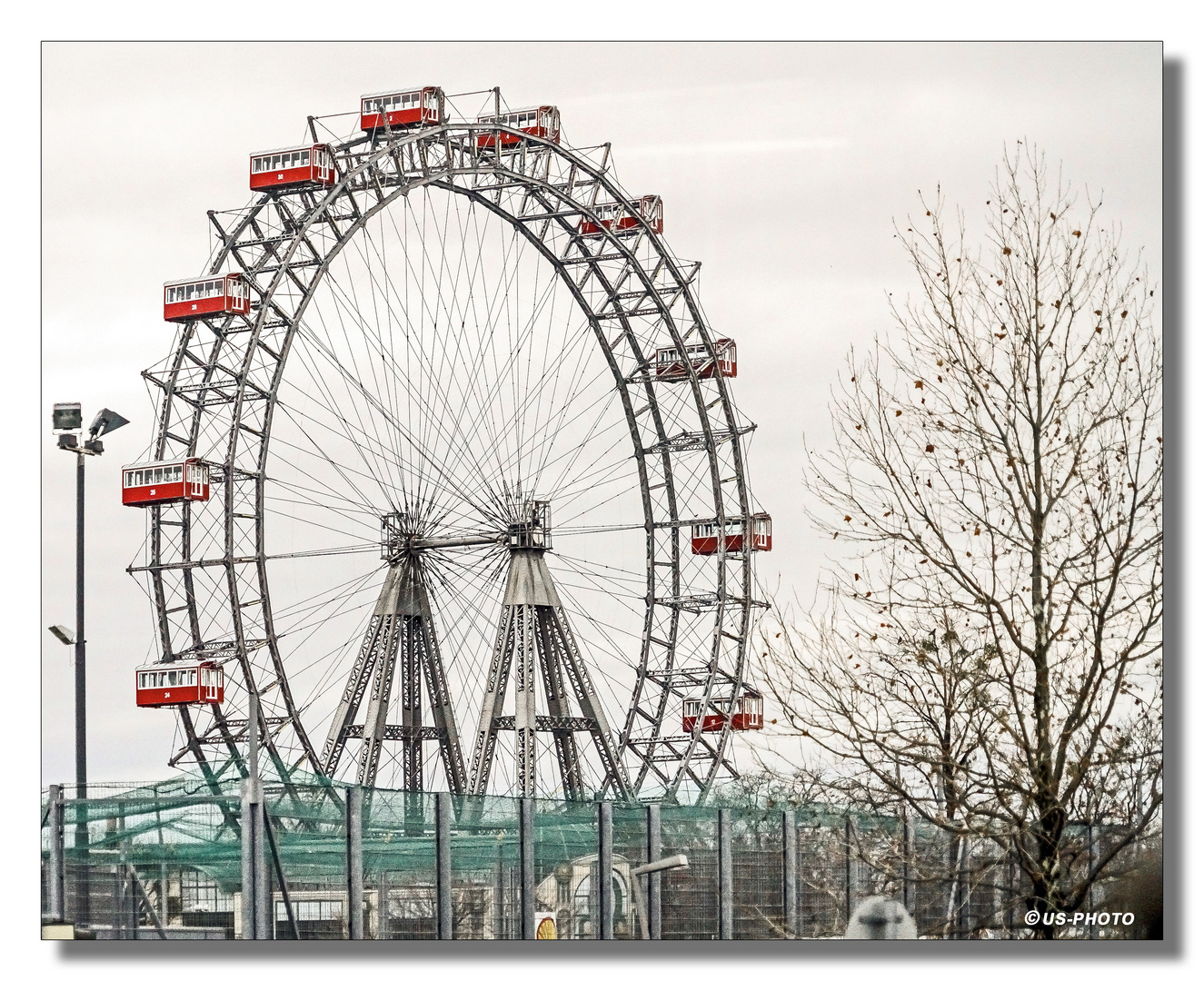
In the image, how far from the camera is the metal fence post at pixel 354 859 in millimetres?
16516

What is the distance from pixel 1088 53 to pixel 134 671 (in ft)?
32.3

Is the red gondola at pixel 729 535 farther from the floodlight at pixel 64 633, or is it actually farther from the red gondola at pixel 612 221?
the floodlight at pixel 64 633

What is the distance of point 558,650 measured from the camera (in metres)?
26.3

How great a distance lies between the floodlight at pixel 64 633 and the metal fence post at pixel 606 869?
15.8 ft

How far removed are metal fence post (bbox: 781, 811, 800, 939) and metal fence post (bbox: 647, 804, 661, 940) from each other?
3.44 ft

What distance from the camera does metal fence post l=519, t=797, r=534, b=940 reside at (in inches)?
671

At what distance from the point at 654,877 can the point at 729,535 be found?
9.82 meters

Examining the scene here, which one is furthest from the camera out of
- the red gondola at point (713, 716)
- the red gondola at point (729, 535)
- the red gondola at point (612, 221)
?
the red gondola at point (729, 535)

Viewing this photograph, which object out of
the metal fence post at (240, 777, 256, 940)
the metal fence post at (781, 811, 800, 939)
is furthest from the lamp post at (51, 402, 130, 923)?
the metal fence post at (781, 811, 800, 939)

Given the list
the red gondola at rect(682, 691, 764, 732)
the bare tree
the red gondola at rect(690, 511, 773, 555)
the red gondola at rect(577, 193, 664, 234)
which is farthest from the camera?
the red gondola at rect(690, 511, 773, 555)

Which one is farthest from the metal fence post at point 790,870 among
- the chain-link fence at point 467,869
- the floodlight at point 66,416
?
the floodlight at point 66,416

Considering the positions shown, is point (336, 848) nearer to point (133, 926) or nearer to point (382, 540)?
point (133, 926)

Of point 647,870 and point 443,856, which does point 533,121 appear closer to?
point 443,856

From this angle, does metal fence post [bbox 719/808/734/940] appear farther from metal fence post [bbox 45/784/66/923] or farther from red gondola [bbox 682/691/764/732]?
red gondola [bbox 682/691/764/732]
